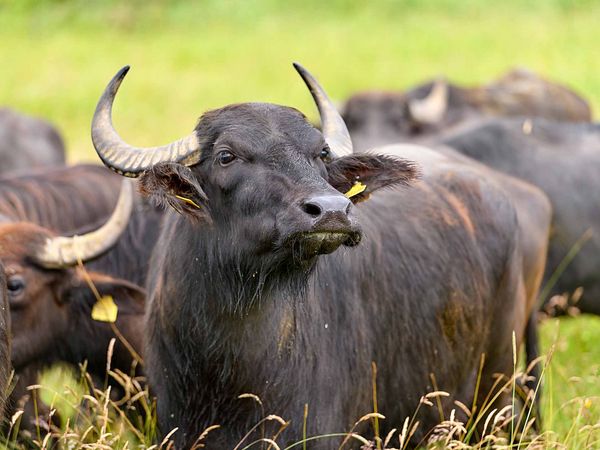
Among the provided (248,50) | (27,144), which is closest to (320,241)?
(27,144)

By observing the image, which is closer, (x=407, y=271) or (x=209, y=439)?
(x=209, y=439)

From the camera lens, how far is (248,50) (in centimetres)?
2748

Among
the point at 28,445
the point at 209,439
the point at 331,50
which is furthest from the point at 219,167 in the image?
the point at 331,50

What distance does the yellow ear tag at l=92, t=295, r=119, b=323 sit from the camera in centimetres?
639

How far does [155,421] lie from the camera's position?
5.62m

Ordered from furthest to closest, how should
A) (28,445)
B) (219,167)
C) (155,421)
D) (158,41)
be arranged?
(158,41) < (28,445) < (155,421) < (219,167)

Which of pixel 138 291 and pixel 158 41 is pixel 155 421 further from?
A: pixel 158 41

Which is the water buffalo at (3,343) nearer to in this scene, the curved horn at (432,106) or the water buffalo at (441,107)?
the water buffalo at (441,107)

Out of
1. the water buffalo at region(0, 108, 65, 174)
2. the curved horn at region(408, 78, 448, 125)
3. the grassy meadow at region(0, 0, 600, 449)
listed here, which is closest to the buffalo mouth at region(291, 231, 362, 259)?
the water buffalo at region(0, 108, 65, 174)

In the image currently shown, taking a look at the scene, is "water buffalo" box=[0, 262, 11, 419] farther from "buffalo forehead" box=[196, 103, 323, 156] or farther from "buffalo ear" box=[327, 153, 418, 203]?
"buffalo ear" box=[327, 153, 418, 203]

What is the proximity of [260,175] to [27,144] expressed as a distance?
8731mm

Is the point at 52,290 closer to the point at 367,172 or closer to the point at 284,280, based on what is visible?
the point at 284,280

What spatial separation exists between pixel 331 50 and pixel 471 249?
21.4m

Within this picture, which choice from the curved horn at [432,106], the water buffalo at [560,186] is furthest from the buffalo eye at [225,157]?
the curved horn at [432,106]
